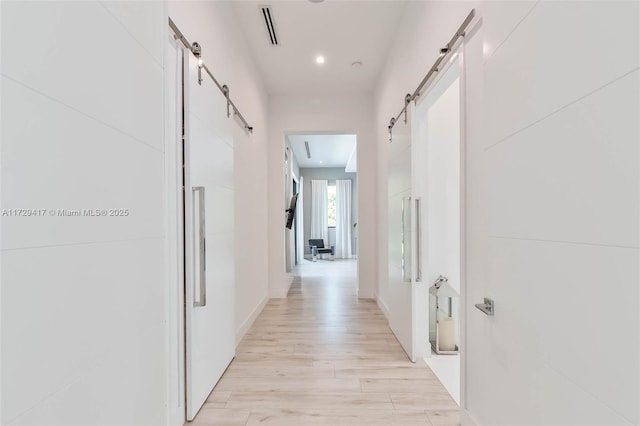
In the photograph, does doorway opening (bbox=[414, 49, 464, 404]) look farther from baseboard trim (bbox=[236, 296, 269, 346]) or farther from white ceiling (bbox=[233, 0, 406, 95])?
baseboard trim (bbox=[236, 296, 269, 346])

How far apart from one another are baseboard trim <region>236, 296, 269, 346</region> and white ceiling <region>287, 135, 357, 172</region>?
3.65 meters

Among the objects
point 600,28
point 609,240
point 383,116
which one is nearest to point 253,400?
point 609,240

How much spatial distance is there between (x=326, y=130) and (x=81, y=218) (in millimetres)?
4154

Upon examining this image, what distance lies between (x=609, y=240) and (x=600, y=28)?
507 mm

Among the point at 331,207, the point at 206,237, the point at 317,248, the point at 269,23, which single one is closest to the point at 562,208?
the point at 206,237

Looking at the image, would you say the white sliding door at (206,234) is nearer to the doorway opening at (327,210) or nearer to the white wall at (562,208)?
the white wall at (562,208)

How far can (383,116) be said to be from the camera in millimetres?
3934

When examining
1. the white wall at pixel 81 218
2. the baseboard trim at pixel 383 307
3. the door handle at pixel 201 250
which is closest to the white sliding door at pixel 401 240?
the baseboard trim at pixel 383 307

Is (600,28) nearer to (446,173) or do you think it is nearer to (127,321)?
(127,321)

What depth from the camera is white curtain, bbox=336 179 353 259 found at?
10.7m

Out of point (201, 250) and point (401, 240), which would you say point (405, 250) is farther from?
point (201, 250)

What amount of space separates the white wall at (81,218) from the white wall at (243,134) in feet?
3.18

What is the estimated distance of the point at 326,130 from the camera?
15.5 feet

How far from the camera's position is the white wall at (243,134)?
218 cm
